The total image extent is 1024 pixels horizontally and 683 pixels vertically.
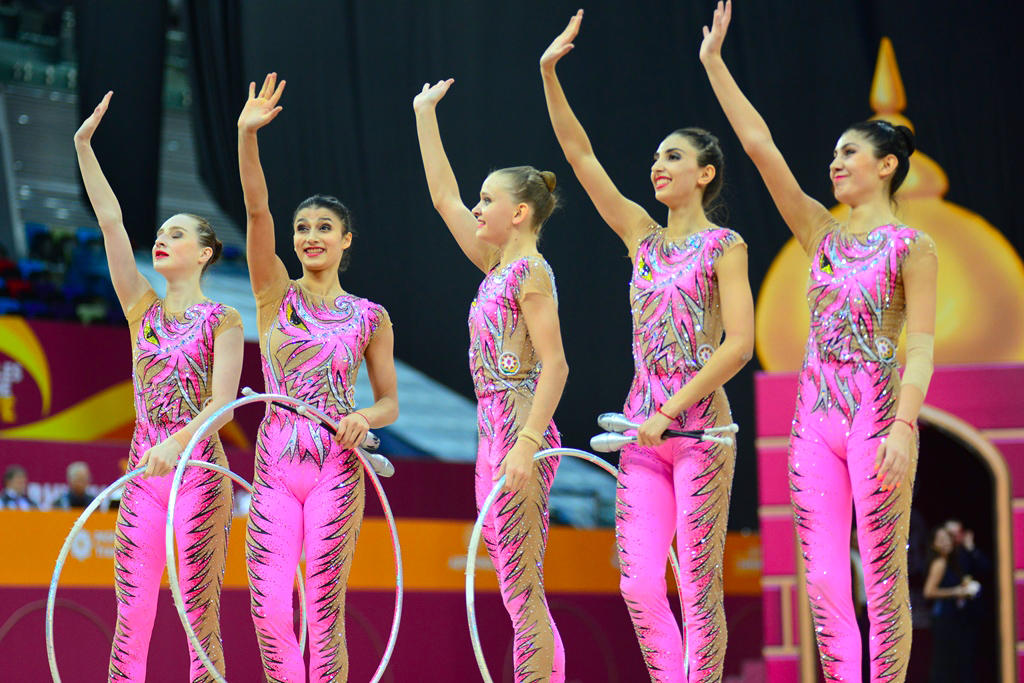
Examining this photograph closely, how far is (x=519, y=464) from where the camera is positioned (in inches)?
138

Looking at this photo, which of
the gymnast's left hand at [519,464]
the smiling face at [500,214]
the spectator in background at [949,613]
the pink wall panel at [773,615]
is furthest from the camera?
the spectator in background at [949,613]

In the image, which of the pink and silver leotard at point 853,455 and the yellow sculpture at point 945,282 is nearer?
the pink and silver leotard at point 853,455

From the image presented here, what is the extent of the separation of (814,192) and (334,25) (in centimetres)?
362

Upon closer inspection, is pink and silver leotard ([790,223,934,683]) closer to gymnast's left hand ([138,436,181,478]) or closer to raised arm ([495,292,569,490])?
raised arm ([495,292,569,490])

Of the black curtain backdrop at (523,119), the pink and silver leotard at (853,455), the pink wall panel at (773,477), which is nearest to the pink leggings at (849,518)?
the pink and silver leotard at (853,455)

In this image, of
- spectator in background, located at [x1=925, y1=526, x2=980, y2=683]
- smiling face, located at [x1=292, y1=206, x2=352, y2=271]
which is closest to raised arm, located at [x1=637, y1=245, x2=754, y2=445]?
smiling face, located at [x1=292, y1=206, x2=352, y2=271]

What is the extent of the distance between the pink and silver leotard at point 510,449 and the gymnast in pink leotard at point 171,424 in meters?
0.84

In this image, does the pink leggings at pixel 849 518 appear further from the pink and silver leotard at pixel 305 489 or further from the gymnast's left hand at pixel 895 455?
the pink and silver leotard at pixel 305 489

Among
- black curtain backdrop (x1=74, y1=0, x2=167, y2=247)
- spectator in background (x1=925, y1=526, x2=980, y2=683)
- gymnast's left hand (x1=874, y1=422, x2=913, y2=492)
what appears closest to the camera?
gymnast's left hand (x1=874, y1=422, x2=913, y2=492)

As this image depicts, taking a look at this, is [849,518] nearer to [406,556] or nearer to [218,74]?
[406,556]

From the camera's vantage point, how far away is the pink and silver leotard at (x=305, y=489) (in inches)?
143

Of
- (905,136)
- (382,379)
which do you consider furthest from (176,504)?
(905,136)

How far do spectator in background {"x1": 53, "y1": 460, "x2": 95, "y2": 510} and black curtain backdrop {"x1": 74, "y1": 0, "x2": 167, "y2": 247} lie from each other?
7.21 ft

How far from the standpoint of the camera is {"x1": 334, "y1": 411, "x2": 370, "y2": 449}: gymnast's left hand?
3.73 metres
